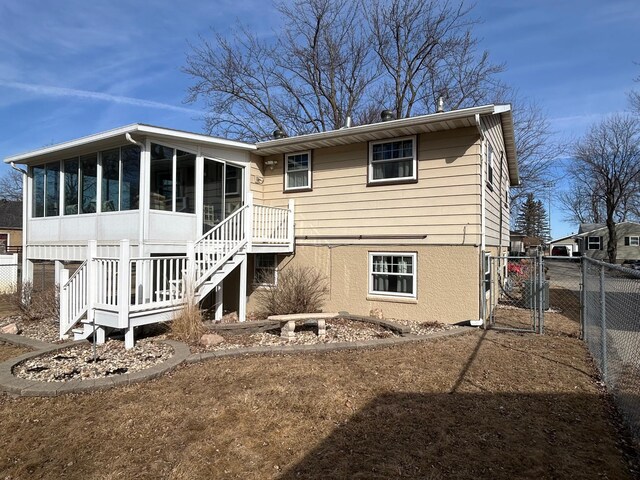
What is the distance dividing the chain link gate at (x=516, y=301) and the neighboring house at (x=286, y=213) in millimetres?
695

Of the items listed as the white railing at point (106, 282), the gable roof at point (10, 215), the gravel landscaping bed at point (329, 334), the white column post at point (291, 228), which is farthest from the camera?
the gable roof at point (10, 215)

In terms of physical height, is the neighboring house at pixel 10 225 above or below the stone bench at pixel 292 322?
above

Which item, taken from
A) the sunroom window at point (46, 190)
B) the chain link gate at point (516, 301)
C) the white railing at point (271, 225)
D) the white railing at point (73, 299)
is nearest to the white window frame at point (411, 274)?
the chain link gate at point (516, 301)

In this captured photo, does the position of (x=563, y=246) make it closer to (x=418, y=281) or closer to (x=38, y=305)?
(x=418, y=281)

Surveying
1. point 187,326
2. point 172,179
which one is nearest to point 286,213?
point 172,179

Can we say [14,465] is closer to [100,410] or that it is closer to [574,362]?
[100,410]

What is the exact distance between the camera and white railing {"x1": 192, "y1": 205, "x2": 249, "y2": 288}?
7.77 meters

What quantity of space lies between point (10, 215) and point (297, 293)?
37.4 meters

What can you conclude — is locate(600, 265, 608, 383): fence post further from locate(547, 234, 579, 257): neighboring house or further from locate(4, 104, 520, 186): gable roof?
Result: locate(547, 234, 579, 257): neighboring house

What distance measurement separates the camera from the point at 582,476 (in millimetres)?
2969

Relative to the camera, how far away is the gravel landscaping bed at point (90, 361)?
16.8 ft

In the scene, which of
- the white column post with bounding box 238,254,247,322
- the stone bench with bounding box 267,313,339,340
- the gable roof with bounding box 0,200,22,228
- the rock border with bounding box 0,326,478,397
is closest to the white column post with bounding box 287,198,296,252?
the white column post with bounding box 238,254,247,322

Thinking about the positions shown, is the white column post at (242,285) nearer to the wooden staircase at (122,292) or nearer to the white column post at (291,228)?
the wooden staircase at (122,292)

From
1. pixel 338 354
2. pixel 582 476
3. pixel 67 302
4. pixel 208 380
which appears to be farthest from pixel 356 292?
pixel 582 476
